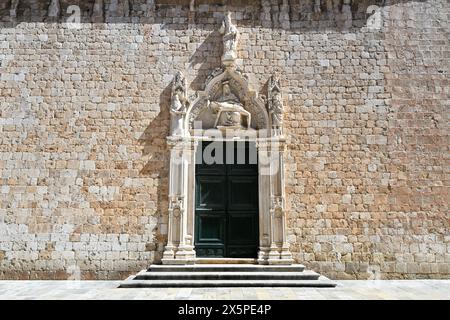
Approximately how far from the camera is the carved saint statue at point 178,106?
26.3 feet

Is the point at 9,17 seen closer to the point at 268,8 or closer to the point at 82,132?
the point at 82,132

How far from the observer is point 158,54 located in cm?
838

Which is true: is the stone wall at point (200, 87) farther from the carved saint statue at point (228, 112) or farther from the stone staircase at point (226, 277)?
the stone staircase at point (226, 277)

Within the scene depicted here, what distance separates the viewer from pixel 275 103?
8.06 m

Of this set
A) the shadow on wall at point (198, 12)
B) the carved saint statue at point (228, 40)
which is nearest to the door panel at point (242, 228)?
the carved saint statue at point (228, 40)

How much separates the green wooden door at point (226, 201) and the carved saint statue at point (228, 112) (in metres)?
0.40

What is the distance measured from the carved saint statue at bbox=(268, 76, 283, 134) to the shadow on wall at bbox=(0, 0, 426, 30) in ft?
4.28

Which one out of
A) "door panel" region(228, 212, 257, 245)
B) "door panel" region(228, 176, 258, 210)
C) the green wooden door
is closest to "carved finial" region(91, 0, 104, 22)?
the green wooden door

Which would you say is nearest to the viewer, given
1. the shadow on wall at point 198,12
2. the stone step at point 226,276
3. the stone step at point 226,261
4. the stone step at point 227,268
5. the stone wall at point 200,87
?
the stone step at point 226,276

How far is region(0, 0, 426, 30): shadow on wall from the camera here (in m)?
8.50

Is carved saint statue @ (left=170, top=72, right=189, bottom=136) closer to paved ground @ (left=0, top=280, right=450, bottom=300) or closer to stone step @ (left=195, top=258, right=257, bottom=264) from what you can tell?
stone step @ (left=195, top=258, right=257, bottom=264)
